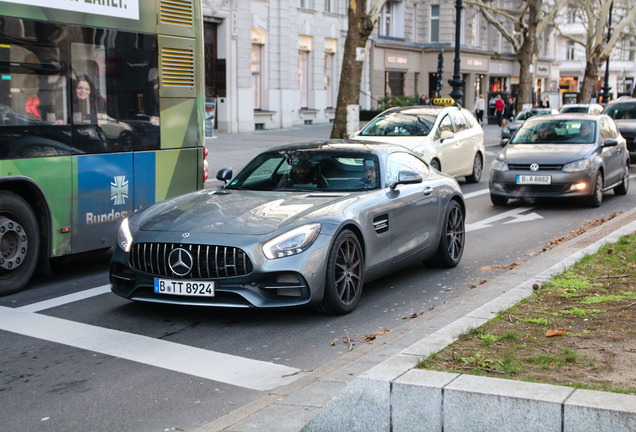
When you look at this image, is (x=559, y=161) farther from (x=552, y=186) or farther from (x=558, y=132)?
(x=558, y=132)

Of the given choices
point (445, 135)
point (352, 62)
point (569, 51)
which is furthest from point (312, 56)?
point (569, 51)

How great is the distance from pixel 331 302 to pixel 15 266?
3234 millimetres

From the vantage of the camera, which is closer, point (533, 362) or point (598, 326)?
point (533, 362)

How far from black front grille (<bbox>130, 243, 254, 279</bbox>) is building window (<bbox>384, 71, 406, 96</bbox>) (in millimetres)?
44688

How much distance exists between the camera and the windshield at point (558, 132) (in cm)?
1556

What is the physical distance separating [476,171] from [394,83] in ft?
110

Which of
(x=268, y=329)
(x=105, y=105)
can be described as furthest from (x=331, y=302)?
(x=105, y=105)

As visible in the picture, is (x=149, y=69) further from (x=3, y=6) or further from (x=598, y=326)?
(x=598, y=326)

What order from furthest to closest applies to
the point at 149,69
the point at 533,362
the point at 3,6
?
1. the point at 149,69
2. the point at 3,6
3. the point at 533,362

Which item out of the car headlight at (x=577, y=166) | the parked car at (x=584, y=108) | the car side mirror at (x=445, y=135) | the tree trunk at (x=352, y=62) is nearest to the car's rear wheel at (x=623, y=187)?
the car headlight at (x=577, y=166)

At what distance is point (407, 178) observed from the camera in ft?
26.8

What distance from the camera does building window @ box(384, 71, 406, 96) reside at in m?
51.1

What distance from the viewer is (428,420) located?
4246 millimetres

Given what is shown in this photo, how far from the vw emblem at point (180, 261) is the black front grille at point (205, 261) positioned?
0.07 ft
